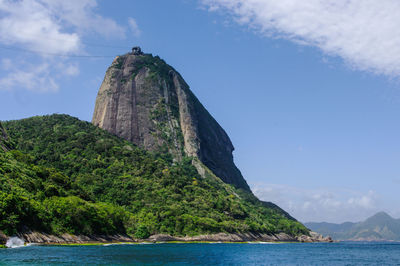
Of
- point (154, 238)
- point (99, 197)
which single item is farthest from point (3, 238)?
point (99, 197)

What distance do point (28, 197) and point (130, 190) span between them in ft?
236

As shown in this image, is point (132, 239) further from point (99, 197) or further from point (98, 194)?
point (98, 194)

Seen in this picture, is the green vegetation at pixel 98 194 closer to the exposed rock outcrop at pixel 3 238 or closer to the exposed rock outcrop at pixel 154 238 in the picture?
the exposed rock outcrop at pixel 3 238

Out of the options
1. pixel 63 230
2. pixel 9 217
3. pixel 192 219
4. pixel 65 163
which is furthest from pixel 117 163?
pixel 9 217

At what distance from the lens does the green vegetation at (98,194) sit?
278 feet

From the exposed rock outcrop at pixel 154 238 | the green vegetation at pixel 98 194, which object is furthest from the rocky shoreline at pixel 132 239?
the green vegetation at pixel 98 194

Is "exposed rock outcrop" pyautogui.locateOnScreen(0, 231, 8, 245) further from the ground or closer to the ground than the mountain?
closer to the ground

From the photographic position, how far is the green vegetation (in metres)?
84.8

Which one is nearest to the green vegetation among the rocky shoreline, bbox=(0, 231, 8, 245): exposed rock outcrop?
bbox=(0, 231, 8, 245): exposed rock outcrop

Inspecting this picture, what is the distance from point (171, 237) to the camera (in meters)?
133

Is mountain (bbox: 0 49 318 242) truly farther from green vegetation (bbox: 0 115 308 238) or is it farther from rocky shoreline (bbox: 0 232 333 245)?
rocky shoreline (bbox: 0 232 333 245)

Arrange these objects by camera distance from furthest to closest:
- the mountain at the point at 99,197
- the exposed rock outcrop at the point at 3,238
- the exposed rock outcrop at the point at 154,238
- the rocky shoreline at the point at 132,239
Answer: the mountain at the point at 99,197 → the exposed rock outcrop at the point at 154,238 → the rocky shoreline at the point at 132,239 → the exposed rock outcrop at the point at 3,238

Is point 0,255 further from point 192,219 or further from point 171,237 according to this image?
point 192,219

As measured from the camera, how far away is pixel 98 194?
146 metres
